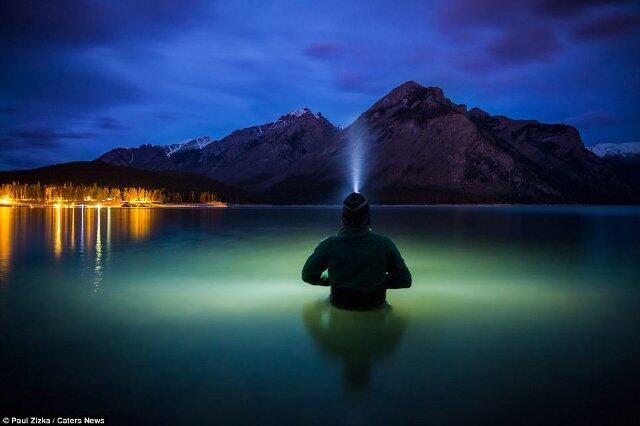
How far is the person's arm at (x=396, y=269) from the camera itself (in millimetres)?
11703

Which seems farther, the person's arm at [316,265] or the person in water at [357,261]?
the person's arm at [316,265]

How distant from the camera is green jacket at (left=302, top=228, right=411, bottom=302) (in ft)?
37.9

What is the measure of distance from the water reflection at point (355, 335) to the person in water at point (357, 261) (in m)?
0.74

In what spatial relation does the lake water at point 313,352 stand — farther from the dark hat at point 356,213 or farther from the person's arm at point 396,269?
the dark hat at point 356,213

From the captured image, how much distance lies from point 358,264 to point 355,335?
1.80 metres

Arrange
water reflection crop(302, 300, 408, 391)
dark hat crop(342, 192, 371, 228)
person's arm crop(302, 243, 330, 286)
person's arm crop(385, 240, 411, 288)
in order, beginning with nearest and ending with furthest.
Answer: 1. water reflection crop(302, 300, 408, 391)
2. dark hat crop(342, 192, 371, 228)
3. person's arm crop(385, 240, 411, 288)
4. person's arm crop(302, 243, 330, 286)

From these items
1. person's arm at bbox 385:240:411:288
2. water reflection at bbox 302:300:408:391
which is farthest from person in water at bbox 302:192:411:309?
water reflection at bbox 302:300:408:391

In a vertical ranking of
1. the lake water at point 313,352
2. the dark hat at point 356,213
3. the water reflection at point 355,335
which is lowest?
the lake water at point 313,352

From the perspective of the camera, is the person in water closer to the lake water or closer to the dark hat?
the dark hat

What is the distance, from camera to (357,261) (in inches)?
459

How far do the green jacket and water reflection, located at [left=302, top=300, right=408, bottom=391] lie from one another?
2.58 ft

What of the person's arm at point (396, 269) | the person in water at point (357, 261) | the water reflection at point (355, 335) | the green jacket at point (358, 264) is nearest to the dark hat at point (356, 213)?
the person in water at point (357, 261)

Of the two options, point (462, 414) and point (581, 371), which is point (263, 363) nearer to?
point (462, 414)

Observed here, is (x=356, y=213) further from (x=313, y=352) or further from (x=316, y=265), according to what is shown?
(x=313, y=352)
